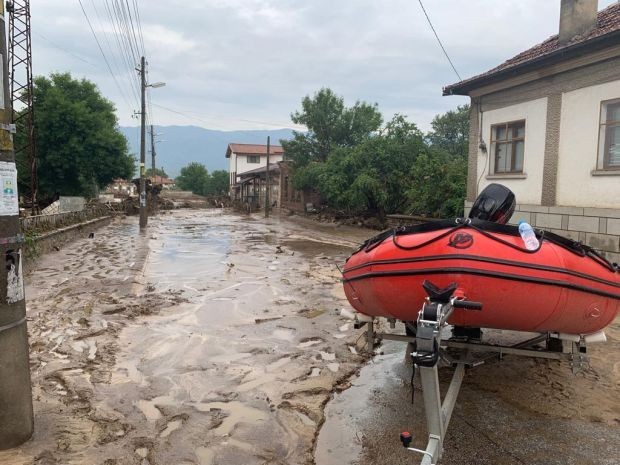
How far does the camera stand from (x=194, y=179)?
80062mm

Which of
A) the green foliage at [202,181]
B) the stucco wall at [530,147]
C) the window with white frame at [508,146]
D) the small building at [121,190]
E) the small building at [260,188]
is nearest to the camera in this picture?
the stucco wall at [530,147]

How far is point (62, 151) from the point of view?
27.5 meters

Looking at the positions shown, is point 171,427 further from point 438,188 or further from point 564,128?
point 438,188

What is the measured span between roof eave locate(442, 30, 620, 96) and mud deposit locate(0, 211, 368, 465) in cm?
655

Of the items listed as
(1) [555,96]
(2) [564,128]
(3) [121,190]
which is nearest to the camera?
(2) [564,128]

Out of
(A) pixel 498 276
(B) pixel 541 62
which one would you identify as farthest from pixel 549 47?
(A) pixel 498 276

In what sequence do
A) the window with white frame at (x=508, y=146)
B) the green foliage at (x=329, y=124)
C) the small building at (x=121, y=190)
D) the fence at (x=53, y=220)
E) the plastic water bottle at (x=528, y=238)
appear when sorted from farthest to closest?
the small building at (x=121, y=190) → the green foliage at (x=329, y=124) → the fence at (x=53, y=220) → the window with white frame at (x=508, y=146) → the plastic water bottle at (x=528, y=238)

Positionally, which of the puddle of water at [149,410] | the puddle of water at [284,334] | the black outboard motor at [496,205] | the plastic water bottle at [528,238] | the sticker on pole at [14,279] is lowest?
the puddle of water at [149,410]

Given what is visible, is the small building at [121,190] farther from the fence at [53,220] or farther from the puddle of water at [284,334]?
the puddle of water at [284,334]

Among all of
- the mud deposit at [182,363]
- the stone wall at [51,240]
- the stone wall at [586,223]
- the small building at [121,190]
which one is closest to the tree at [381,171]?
the stone wall at [586,223]

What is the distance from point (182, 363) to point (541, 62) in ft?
34.0

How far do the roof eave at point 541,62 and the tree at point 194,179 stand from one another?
6578 centimetres

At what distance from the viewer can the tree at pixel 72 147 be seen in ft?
89.7

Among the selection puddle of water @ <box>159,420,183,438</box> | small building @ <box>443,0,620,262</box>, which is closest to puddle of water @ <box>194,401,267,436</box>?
puddle of water @ <box>159,420,183,438</box>
